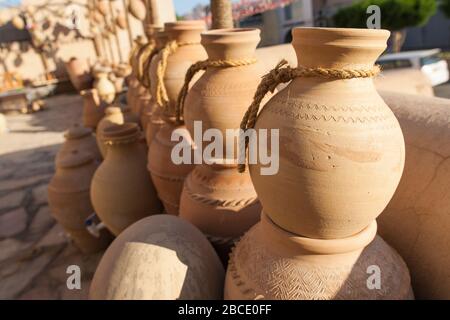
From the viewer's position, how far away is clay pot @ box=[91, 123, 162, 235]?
2625 millimetres

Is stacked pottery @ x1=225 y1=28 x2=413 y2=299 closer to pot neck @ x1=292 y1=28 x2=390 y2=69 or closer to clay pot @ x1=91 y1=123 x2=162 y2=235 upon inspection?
pot neck @ x1=292 y1=28 x2=390 y2=69

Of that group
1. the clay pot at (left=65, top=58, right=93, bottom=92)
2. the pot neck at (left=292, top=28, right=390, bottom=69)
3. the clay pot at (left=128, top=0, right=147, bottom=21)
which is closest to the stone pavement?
the pot neck at (left=292, top=28, right=390, bottom=69)

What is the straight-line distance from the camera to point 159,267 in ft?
4.64

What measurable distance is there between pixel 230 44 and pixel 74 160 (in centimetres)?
206

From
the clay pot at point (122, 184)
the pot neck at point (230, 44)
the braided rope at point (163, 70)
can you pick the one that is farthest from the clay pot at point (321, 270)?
the clay pot at point (122, 184)

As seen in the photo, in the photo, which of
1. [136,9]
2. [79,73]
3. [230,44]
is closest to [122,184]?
[230,44]

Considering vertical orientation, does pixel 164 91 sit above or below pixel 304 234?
above

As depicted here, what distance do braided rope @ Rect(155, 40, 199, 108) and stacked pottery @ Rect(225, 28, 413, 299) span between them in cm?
126

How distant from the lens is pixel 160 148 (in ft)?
8.16

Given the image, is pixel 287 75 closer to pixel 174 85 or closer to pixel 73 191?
pixel 174 85
